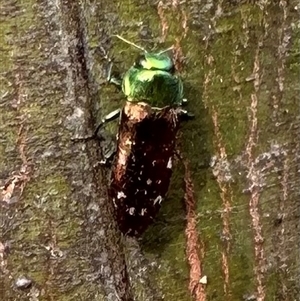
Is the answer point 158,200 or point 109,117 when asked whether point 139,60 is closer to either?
point 109,117

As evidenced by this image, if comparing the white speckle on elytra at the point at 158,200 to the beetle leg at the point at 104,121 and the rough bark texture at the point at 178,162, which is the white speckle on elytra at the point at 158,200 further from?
the beetle leg at the point at 104,121

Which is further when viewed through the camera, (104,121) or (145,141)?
(145,141)

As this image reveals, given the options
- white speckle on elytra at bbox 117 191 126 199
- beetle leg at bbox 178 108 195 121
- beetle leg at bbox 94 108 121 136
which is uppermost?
beetle leg at bbox 94 108 121 136

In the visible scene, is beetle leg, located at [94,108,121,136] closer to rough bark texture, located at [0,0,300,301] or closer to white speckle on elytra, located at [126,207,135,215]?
rough bark texture, located at [0,0,300,301]

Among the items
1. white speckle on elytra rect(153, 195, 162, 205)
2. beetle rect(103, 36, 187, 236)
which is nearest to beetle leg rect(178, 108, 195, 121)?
beetle rect(103, 36, 187, 236)

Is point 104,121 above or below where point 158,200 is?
above

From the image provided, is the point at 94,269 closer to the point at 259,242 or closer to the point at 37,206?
the point at 37,206

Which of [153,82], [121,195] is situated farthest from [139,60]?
[121,195]
